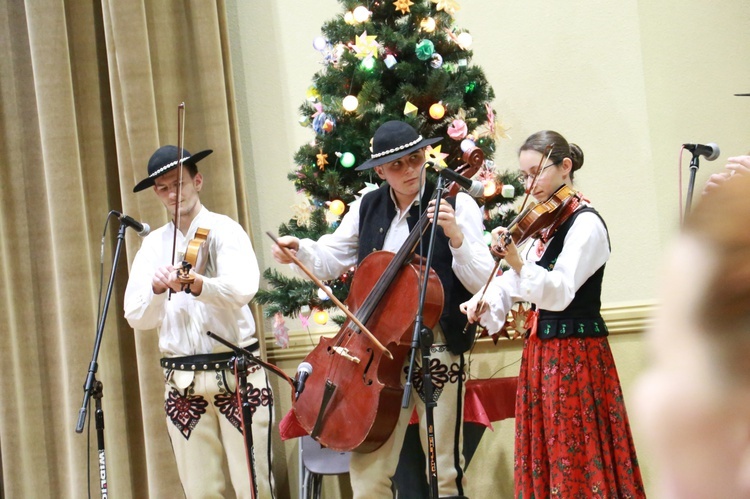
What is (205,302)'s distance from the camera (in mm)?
2822

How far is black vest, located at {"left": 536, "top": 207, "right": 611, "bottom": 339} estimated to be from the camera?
2684 mm

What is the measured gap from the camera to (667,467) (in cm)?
45

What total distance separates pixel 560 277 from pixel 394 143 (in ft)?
2.41

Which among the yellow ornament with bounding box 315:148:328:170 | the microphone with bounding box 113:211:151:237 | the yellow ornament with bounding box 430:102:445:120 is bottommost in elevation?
the microphone with bounding box 113:211:151:237

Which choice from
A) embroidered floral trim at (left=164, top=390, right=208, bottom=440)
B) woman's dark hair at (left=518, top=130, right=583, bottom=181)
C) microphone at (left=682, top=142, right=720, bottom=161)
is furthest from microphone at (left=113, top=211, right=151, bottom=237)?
microphone at (left=682, top=142, right=720, bottom=161)

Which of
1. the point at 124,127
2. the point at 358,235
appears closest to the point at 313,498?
the point at 358,235

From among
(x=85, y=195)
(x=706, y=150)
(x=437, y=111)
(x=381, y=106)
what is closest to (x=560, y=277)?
(x=706, y=150)

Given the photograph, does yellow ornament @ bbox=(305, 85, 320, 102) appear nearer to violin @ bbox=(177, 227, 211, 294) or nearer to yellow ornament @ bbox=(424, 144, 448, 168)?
yellow ornament @ bbox=(424, 144, 448, 168)

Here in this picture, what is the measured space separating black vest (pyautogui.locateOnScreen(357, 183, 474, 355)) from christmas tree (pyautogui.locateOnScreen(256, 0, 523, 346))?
0.41 meters

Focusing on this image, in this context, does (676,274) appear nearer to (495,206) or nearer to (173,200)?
(173,200)

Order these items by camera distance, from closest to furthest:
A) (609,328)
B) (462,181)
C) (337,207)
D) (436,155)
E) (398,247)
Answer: (462,181) < (398,247) < (436,155) < (337,207) < (609,328)

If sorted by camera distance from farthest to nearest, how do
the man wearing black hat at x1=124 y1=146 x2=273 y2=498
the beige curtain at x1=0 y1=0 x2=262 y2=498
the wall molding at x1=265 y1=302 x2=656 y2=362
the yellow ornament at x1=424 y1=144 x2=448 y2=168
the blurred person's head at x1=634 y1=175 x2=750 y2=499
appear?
the beige curtain at x1=0 y1=0 x2=262 y2=498
the wall molding at x1=265 y1=302 x2=656 y2=362
the yellow ornament at x1=424 y1=144 x2=448 y2=168
the man wearing black hat at x1=124 y1=146 x2=273 y2=498
the blurred person's head at x1=634 y1=175 x2=750 y2=499

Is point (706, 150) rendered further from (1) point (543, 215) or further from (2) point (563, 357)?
(2) point (563, 357)

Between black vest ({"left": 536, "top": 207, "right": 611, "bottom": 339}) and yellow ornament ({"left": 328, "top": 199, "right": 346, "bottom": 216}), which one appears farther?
yellow ornament ({"left": 328, "top": 199, "right": 346, "bottom": 216})
